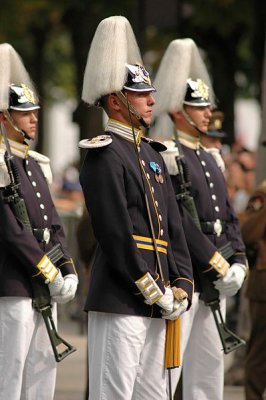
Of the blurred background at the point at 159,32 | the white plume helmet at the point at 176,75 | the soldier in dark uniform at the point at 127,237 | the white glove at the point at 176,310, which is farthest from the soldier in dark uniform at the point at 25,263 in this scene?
the blurred background at the point at 159,32

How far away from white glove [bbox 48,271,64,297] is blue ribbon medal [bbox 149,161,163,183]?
2.93 feet

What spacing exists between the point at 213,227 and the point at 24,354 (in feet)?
5.50

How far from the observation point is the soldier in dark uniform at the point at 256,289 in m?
10.2

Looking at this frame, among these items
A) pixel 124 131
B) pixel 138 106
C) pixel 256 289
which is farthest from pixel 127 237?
pixel 256 289

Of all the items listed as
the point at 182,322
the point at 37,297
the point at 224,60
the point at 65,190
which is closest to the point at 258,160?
the point at 182,322

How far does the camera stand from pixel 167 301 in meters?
7.57

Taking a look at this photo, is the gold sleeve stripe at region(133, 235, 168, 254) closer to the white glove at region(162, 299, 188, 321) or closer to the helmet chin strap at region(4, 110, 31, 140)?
the white glove at region(162, 299, 188, 321)

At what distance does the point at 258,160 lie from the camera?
42.0ft

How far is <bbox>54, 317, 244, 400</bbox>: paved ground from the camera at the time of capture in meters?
11.5

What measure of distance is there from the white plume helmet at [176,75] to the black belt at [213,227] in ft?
2.54

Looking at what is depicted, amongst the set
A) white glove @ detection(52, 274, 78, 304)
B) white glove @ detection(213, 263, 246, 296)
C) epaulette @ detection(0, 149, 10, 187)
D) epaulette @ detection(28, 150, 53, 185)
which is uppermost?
epaulette @ detection(0, 149, 10, 187)

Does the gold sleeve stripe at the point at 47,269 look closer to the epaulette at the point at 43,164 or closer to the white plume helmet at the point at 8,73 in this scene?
the epaulette at the point at 43,164

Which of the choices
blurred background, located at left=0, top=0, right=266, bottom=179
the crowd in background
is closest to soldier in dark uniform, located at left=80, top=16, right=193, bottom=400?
the crowd in background

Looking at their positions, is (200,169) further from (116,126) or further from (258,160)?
(258,160)
